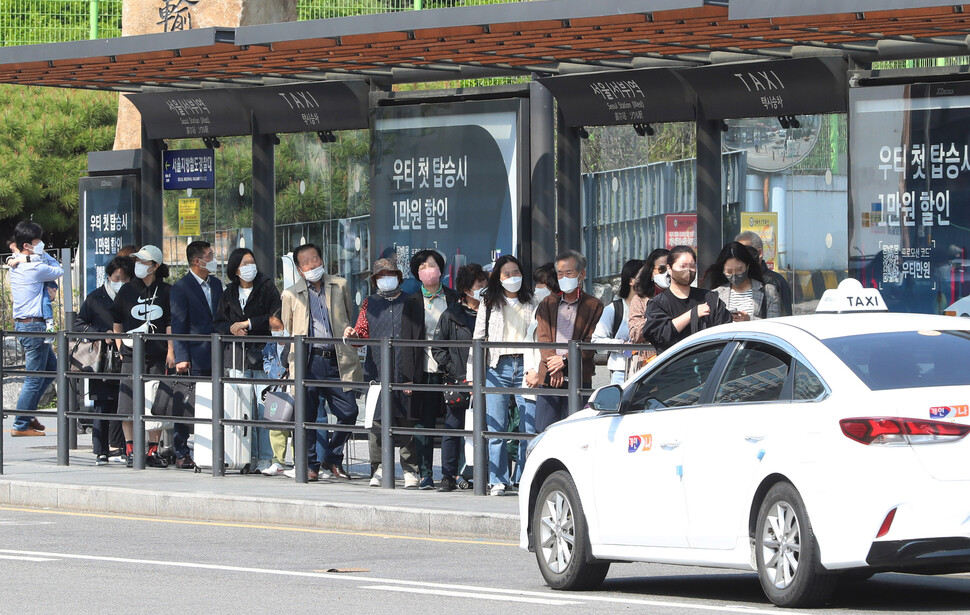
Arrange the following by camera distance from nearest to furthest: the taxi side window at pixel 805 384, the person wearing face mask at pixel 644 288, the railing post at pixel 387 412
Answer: the taxi side window at pixel 805 384, the person wearing face mask at pixel 644 288, the railing post at pixel 387 412

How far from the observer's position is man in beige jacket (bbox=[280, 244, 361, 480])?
49.2 ft

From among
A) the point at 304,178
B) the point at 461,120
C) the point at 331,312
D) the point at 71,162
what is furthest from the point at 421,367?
the point at 71,162

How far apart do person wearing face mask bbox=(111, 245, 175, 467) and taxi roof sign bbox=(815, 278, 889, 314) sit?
8411 millimetres

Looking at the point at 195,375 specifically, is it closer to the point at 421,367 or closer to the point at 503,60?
the point at 421,367

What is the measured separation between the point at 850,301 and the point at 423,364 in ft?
18.4

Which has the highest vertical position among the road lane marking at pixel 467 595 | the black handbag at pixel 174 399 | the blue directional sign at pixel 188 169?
the blue directional sign at pixel 188 169

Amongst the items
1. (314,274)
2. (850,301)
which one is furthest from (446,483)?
(850,301)

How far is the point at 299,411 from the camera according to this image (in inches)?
588

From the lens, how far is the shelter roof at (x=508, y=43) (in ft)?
44.7

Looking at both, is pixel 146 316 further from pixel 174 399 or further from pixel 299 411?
pixel 299 411

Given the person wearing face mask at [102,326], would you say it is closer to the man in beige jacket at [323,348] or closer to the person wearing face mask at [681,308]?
the man in beige jacket at [323,348]

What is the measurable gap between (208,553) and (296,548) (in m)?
0.66

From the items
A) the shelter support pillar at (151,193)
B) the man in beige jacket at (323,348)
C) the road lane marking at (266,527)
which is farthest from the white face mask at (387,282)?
the shelter support pillar at (151,193)

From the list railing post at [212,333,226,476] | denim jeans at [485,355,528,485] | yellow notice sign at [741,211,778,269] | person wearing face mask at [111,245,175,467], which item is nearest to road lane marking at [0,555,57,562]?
denim jeans at [485,355,528,485]
